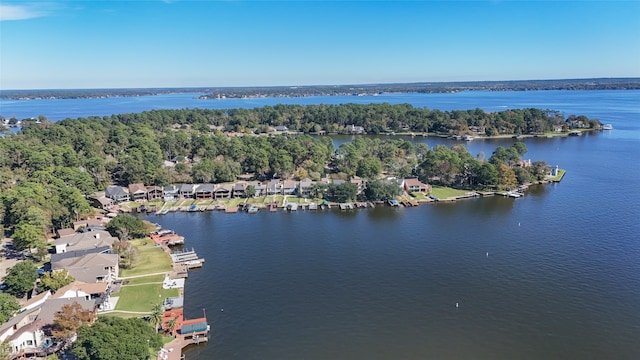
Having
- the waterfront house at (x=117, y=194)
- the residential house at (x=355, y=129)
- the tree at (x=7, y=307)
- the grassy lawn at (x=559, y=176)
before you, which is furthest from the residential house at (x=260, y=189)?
the residential house at (x=355, y=129)

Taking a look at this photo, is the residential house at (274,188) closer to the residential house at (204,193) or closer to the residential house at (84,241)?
the residential house at (204,193)

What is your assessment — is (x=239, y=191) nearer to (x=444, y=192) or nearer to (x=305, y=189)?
(x=305, y=189)

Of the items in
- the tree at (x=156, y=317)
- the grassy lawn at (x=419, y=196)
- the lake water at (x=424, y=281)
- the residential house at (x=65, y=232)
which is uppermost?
the residential house at (x=65, y=232)

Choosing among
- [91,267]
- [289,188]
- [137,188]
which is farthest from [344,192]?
[91,267]

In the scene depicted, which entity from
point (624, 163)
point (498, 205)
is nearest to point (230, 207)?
point (498, 205)

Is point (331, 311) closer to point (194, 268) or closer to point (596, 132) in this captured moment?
point (194, 268)

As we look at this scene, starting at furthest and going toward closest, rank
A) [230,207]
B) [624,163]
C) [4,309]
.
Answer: [624,163], [230,207], [4,309]
